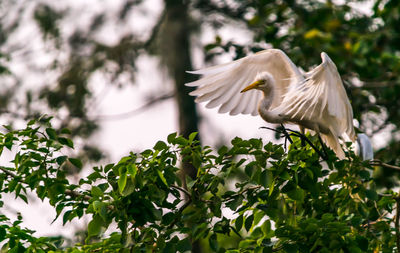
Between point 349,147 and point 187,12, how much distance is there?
4.07 m

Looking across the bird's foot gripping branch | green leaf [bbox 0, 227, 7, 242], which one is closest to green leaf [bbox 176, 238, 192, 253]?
the bird's foot gripping branch

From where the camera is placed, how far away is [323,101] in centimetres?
321

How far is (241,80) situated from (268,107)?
0.48m

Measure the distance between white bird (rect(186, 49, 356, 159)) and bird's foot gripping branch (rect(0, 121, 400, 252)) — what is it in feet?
1.83

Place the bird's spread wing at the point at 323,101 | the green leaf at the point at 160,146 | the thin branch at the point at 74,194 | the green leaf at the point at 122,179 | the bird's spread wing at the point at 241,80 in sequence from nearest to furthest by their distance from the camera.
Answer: the green leaf at the point at 122,179, the green leaf at the point at 160,146, the thin branch at the point at 74,194, the bird's spread wing at the point at 323,101, the bird's spread wing at the point at 241,80

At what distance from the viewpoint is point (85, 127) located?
7.12 m

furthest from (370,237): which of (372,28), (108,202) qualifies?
(372,28)

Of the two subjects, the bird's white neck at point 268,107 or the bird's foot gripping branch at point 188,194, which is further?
the bird's white neck at point 268,107

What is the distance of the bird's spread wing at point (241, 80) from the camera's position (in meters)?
3.73

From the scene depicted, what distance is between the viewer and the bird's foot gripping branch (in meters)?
2.40

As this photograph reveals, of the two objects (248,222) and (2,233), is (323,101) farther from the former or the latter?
(2,233)

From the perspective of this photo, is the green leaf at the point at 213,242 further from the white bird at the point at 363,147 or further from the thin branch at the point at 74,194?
the white bird at the point at 363,147

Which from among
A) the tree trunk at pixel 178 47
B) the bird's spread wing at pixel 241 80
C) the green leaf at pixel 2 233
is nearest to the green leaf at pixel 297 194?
the green leaf at pixel 2 233

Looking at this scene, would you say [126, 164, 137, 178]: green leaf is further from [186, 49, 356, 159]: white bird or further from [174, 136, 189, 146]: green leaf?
[186, 49, 356, 159]: white bird
